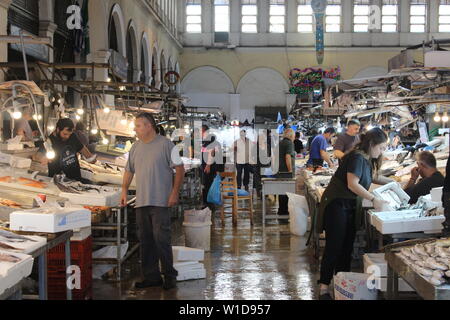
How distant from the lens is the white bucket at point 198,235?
337 inches

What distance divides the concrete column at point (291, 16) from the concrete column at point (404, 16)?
18.0 feet

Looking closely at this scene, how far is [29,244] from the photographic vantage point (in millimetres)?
4328

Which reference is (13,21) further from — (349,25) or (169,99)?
(349,25)

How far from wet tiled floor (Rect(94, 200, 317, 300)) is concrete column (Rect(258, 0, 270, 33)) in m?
24.5

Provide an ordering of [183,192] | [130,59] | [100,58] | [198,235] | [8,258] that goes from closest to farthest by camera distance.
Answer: [8,258] → [198,235] → [183,192] → [100,58] → [130,59]

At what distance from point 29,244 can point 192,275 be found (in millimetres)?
2959

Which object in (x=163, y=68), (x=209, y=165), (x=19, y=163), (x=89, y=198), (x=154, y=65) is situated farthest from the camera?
(x=163, y=68)

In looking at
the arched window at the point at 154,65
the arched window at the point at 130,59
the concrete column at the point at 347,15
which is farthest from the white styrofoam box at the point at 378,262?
the concrete column at the point at 347,15

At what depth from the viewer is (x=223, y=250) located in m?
8.87

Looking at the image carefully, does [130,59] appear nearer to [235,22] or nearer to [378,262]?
[235,22]

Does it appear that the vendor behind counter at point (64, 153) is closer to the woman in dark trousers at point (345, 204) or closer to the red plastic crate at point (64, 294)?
the red plastic crate at point (64, 294)

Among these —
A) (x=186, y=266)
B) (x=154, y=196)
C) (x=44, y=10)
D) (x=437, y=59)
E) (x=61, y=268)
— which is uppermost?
(x=44, y=10)

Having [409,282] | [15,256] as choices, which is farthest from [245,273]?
[15,256]

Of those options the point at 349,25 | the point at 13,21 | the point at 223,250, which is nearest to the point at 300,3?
the point at 349,25
